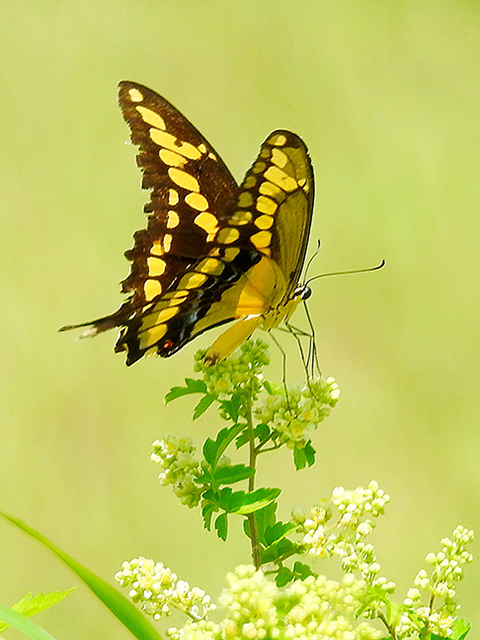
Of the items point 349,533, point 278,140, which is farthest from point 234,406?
point 278,140

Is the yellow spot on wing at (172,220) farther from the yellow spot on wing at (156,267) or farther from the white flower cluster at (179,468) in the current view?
the white flower cluster at (179,468)

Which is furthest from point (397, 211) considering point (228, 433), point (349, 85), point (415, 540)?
point (228, 433)

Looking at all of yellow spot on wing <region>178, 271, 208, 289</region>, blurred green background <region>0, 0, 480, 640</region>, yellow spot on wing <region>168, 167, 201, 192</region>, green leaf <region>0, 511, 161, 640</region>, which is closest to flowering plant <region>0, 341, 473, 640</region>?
green leaf <region>0, 511, 161, 640</region>

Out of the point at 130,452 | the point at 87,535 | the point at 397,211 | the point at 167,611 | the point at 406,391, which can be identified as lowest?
the point at 167,611

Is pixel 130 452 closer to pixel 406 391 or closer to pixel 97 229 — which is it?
pixel 97 229

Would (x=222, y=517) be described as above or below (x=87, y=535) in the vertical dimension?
below

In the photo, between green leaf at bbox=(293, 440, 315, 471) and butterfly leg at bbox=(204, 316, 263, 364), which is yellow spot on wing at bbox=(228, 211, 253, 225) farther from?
green leaf at bbox=(293, 440, 315, 471)
